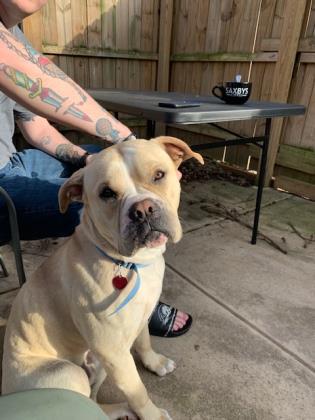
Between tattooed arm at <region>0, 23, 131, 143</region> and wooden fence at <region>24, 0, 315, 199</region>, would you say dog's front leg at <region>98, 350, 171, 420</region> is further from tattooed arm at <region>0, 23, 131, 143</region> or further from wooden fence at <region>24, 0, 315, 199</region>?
wooden fence at <region>24, 0, 315, 199</region>

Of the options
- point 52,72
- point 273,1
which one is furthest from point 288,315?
point 273,1

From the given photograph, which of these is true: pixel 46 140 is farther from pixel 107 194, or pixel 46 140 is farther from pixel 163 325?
pixel 163 325

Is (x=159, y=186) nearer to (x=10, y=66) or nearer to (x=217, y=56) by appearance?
(x=10, y=66)

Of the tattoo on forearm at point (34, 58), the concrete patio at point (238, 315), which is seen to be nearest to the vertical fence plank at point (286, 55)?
the concrete patio at point (238, 315)

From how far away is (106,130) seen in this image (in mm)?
1700

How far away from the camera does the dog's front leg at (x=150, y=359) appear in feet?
6.02

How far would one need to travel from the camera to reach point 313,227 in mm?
3613

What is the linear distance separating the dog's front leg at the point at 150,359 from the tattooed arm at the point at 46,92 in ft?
3.62

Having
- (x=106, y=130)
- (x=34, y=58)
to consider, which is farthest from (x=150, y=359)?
(x=34, y=58)

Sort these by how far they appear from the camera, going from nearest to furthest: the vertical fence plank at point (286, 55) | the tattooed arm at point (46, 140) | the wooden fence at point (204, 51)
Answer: the tattooed arm at point (46, 140), the vertical fence plank at point (286, 55), the wooden fence at point (204, 51)

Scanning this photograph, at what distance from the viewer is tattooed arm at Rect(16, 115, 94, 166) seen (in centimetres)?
220

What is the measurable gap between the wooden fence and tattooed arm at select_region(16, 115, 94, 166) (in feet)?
9.17

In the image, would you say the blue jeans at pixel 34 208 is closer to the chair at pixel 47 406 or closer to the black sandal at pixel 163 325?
→ the black sandal at pixel 163 325

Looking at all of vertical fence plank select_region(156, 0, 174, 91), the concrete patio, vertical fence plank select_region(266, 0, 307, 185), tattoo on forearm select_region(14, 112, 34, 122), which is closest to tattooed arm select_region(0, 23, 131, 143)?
tattoo on forearm select_region(14, 112, 34, 122)
